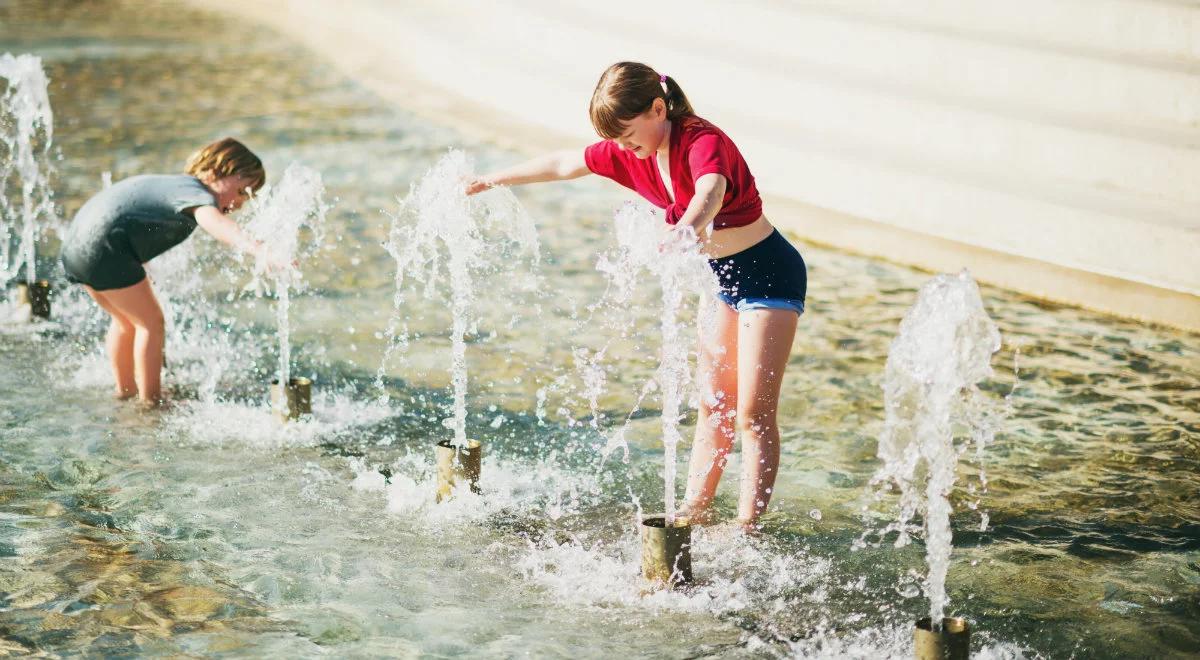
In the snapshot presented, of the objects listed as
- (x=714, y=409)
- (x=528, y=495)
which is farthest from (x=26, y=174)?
(x=714, y=409)

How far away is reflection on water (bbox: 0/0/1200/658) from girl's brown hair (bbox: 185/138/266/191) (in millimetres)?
901

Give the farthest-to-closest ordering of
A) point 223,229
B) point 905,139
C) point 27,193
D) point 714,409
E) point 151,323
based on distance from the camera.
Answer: point 905,139
point 27,193
point 151,323
point 223,229
point 714,409

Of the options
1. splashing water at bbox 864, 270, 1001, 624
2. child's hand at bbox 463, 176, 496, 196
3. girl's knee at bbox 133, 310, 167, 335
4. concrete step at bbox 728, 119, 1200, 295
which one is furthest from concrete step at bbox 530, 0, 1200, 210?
girl's knee at bbox 133, 310, 167, 335

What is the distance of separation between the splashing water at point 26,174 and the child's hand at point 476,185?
317cm

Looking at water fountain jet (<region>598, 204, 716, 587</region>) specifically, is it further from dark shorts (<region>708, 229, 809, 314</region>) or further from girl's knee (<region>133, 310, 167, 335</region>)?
girl's knee (<region>133, 310, 167, 335</region>)

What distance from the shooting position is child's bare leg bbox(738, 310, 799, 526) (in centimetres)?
390

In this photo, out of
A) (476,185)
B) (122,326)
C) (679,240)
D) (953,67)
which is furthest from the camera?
(953,67)

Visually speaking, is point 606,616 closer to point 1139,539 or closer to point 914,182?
point 1139,539

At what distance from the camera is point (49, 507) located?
14.1 ft

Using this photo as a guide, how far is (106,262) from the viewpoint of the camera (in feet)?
16.6

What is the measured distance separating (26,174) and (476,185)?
5.20 metres

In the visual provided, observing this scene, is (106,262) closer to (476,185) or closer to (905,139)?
(476,185)

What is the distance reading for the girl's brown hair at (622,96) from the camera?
12.2ft

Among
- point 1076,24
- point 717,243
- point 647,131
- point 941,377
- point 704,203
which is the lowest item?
point 941,377
